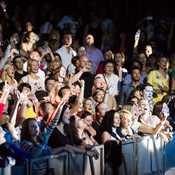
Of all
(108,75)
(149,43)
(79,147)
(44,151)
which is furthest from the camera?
(149,43)

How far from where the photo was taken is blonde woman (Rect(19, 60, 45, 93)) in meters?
10.3

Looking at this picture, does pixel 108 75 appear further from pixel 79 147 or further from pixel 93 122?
pixel 79 147

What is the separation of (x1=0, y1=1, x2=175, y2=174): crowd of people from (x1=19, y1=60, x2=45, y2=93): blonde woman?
0.8 inches

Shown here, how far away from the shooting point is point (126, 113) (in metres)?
8.98

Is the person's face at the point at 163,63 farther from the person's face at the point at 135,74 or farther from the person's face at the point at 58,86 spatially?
the person's face at the point at 58,86

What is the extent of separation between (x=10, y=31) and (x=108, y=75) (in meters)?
3.18

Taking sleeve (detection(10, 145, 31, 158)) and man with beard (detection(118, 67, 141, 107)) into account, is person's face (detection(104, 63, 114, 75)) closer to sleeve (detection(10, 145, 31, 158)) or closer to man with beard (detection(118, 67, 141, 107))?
man with beard (detection(118, 67, 141, 107))

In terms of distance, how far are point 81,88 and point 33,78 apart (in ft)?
3.41

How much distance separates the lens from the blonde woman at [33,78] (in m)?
10.3

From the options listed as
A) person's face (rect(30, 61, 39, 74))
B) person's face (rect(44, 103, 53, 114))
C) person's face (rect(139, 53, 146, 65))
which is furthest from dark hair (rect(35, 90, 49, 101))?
person's face (rect(139, 53, 146, 65))

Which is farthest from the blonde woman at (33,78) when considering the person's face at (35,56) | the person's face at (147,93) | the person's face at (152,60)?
the person's face at (152,60)

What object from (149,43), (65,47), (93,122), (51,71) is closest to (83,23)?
(149,43)

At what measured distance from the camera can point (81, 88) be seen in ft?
33.1

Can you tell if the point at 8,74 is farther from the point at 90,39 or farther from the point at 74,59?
the point at 90,39
